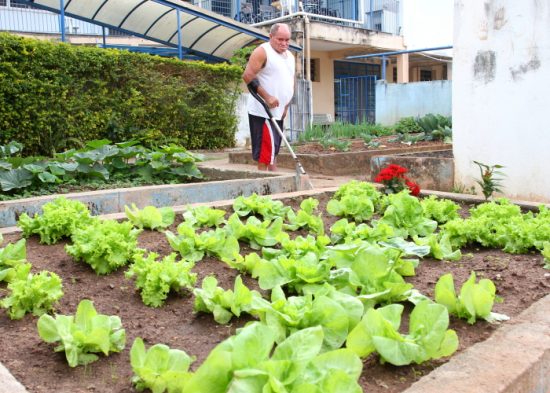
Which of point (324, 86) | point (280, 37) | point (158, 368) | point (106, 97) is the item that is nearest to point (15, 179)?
point (280, 37)

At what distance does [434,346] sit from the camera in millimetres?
1933

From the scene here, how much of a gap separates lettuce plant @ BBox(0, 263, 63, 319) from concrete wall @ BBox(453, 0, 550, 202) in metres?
5.08

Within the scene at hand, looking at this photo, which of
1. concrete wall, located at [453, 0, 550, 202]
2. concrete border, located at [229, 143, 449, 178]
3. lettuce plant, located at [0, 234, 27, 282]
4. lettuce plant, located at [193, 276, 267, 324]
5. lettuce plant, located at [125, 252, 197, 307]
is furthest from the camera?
concrete border, located at [229, 143, 449, 178]

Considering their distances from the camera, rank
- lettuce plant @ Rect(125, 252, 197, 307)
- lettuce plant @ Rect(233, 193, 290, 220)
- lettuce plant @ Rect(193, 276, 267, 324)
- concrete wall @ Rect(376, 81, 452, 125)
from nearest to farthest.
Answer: lettuce plant @ Rect(193, 276, 267, 324) → lettuce plant @ Rect(125, 252, 197, 307) → lettuce plant @ Rect(233, 193, 290, 220) → concrete wall @ Rect(376, 81, 452, 125)

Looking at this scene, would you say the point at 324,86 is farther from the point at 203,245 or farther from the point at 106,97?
the point at 203,245

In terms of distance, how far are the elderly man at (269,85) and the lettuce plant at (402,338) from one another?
489 centimetres

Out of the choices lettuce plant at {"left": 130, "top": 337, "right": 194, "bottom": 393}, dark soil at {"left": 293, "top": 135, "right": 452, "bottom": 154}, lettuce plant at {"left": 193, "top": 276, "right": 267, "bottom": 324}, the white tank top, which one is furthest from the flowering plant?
dark soil at {"left": 293, "top": 135, "right": 452, "bottom": 154}

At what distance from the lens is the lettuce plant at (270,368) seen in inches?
58.2

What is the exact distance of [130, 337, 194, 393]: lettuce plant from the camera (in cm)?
170

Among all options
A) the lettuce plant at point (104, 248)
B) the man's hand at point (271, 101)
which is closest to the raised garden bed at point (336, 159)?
the man's hand at point (271, 101)

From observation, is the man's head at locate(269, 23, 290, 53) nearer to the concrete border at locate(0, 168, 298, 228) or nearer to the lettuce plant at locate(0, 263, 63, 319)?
the concrete border at locate(0, 168, 298, 228)

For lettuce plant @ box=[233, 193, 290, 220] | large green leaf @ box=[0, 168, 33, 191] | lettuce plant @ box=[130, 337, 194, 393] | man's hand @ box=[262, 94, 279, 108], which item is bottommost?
lettuce plant @ box=[130, 337, 194, 393]

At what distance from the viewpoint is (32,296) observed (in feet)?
7.64

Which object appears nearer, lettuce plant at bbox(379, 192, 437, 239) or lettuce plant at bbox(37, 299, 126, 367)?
lettuce plant at bbox(37, 299, 126, 367)
